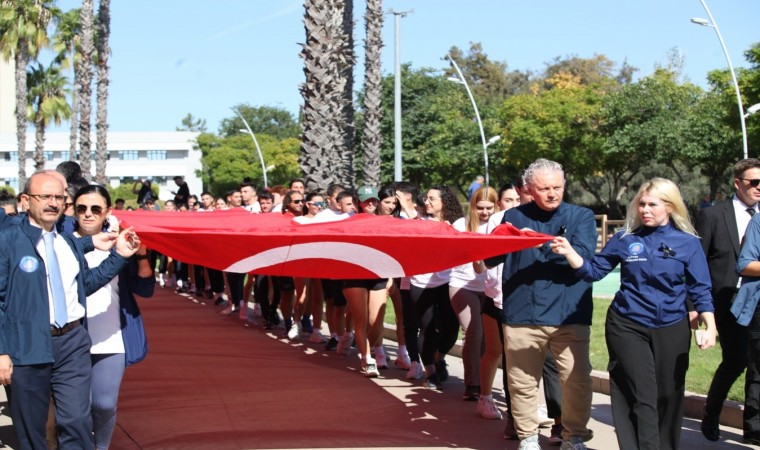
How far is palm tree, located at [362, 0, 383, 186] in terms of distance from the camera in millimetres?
25422

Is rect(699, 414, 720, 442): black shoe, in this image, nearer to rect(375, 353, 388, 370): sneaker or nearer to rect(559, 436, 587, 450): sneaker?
rect(559, 436, 587, 450): sneaker

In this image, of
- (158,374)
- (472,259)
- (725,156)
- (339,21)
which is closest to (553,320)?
(472,259)

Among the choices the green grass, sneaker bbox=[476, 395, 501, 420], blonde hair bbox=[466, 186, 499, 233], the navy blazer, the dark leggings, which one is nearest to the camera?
the navy blazer

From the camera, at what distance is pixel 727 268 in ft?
24.7

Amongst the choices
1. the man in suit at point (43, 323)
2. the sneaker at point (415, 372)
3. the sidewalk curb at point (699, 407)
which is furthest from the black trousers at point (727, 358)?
the man in suit at point (43, 323)

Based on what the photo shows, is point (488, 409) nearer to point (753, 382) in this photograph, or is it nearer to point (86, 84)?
point (753, 382)

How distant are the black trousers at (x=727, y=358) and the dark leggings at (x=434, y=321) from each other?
2.78 metres

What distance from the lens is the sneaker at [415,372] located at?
10219 mm

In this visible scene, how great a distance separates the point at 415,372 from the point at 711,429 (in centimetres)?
349

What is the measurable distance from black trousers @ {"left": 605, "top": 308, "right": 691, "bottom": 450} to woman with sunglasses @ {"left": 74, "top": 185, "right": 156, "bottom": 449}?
2.94 m

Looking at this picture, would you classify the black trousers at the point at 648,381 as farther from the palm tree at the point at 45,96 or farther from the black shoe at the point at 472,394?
the palm tree at the point at 45,96

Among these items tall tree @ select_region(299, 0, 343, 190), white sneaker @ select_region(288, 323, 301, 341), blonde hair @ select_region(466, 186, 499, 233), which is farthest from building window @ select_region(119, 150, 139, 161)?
blonde hair @ select_region(466, 186, 499, 233)

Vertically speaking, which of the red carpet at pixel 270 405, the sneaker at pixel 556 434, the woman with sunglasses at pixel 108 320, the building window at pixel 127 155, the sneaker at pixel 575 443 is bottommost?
the red carpet at pixel 270 405

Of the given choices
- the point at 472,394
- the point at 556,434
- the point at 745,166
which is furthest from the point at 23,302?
the point at 745,166
